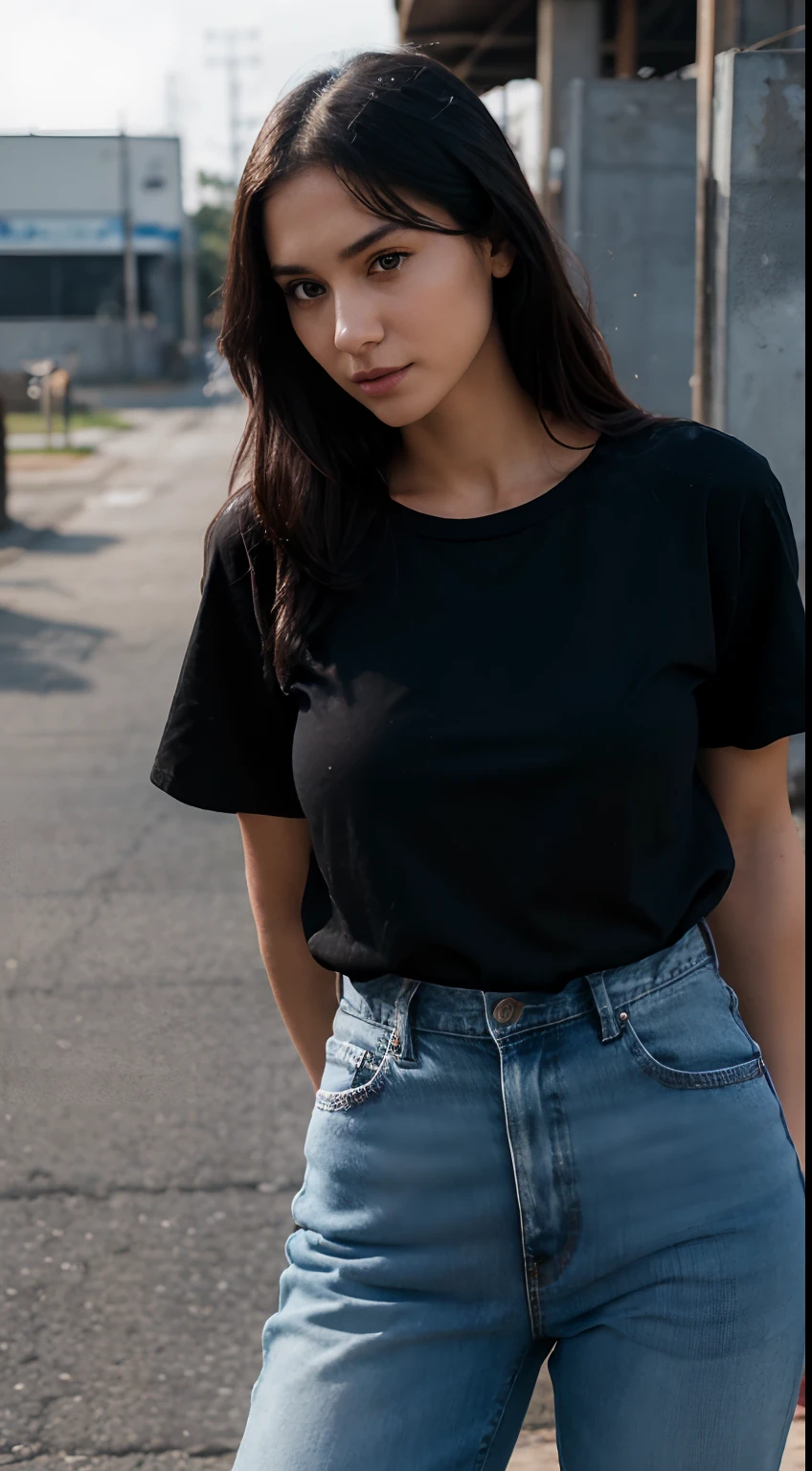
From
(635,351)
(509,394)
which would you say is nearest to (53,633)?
(635,351)

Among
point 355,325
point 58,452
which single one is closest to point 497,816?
point 355,325

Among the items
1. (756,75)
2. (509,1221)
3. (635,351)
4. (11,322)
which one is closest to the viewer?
(509,1221)

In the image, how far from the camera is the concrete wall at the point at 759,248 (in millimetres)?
4723

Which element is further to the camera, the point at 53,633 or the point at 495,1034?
the point at 53,633

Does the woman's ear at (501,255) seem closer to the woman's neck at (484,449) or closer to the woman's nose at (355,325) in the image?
the woman's neck at (484,449)

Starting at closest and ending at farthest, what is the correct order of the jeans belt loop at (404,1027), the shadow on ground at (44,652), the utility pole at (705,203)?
the jeans belt loop at (404,1027), the utility pole at (705,203), the shadow on ground at (44,652)

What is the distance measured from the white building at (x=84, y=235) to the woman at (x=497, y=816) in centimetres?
178

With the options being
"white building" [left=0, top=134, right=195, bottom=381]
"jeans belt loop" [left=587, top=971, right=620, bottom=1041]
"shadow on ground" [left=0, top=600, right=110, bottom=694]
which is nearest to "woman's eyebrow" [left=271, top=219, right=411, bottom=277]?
"jeans belt loop" [left=587, top=971, right=620, bottom=1041]

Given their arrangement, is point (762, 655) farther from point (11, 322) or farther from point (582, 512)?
point (11, 322)

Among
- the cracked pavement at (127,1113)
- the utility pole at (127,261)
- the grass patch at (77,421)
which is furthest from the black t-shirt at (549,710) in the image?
the grass patch at (77,421)

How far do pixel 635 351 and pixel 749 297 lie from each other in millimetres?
2848

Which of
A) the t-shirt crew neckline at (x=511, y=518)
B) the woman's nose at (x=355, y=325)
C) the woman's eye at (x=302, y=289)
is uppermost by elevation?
the woman's eye at (x=302, y=289)

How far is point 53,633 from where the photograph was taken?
10.2 metres

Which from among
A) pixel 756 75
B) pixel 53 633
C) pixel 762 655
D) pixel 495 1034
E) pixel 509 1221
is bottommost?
pixel 53 633
